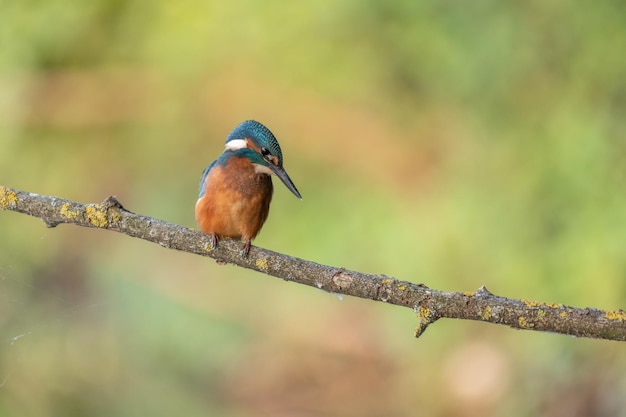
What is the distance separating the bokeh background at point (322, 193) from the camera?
4320 mm

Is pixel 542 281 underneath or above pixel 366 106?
underneath

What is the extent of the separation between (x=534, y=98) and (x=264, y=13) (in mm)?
1931

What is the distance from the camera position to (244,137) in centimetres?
249

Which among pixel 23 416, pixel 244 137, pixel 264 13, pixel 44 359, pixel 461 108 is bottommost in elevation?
pixel 23 416

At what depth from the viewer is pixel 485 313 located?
1752mm

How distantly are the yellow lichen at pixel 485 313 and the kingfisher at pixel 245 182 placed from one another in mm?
792

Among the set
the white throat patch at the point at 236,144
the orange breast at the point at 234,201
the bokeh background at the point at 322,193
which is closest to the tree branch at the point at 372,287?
the orange breast at the point at 234,201

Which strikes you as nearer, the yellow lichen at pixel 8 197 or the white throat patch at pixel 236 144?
the yellow lichen at pixel 8 197

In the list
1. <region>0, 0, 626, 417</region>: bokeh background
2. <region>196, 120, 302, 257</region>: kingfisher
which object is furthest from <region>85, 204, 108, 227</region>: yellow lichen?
<region>0, 0, 626, 417</region>: bokeh background

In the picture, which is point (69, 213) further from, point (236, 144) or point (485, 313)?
point (485, 313)

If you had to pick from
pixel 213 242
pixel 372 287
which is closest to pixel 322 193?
pixel 213 242

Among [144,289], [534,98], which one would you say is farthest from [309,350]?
[534,98]

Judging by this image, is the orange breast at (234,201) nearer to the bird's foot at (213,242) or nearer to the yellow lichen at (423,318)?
the bird's foot at (213,242)

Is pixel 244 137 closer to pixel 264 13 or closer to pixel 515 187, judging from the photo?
pixel 515 187
